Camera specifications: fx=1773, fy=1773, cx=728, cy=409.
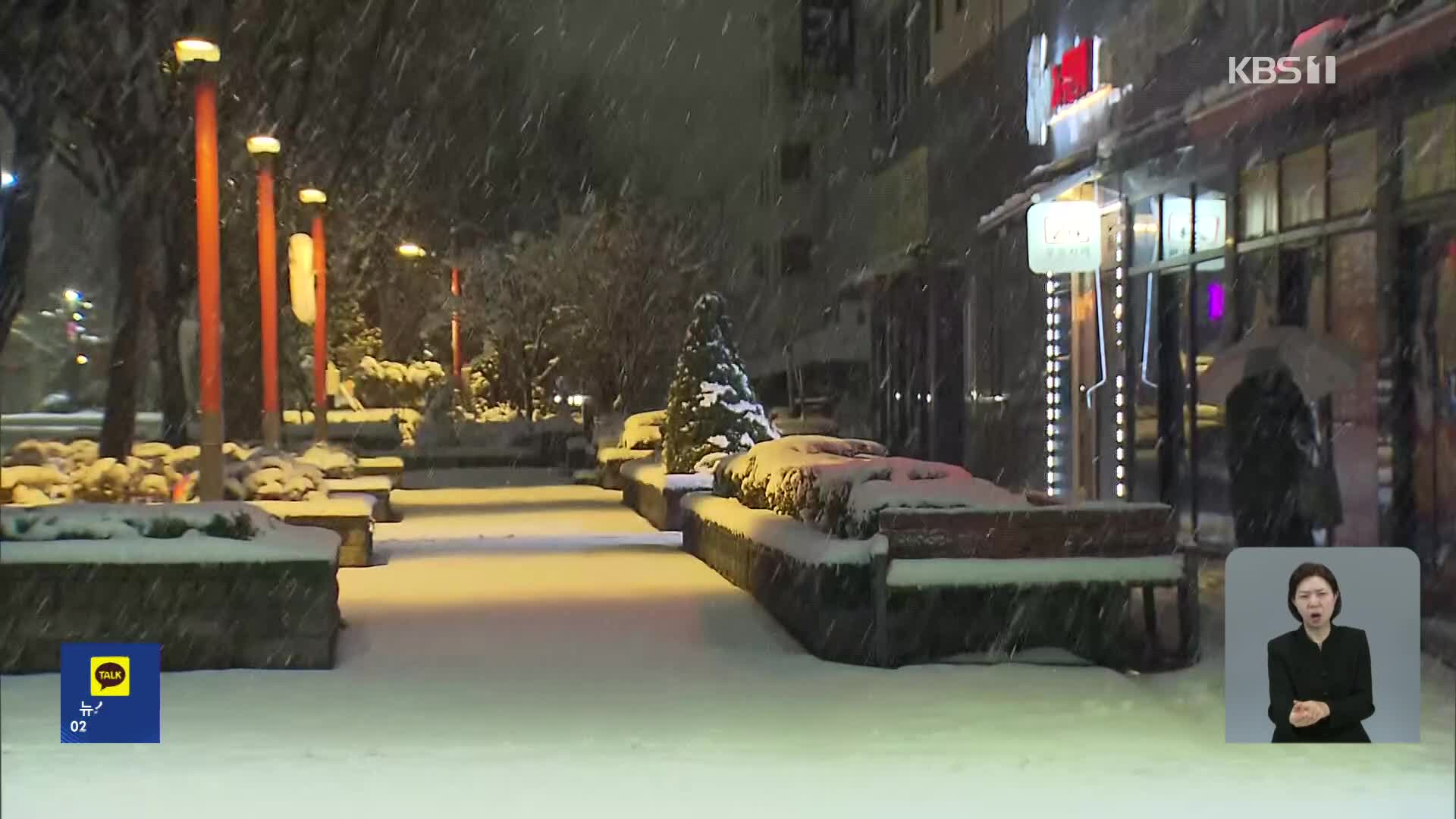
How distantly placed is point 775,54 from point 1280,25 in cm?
3836

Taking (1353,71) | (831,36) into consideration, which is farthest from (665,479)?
(831,36)

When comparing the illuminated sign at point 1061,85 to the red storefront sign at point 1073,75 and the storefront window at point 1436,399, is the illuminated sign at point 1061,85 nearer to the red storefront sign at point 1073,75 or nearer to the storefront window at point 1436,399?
the red storefront sign at point 1073,75

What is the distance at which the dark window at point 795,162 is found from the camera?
5205 cm

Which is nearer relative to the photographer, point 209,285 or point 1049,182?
point 209,285

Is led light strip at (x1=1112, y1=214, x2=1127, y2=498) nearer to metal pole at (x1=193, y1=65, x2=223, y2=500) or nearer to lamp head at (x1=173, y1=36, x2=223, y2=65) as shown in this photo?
metal pole at (x1=193, y1=65, x2=223, y2=500)

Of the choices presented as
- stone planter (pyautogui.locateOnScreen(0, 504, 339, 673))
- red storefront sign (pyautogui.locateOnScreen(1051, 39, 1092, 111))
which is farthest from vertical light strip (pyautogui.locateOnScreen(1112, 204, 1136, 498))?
stone planter (pyautogui.locateOnScreen(0, 504, 339, 673))

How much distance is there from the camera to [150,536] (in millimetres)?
10875

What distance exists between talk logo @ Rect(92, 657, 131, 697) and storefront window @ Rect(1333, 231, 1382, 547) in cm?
964

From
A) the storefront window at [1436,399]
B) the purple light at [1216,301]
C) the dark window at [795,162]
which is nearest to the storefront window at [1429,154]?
the storefront window at [1436,399]

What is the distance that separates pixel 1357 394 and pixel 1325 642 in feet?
27.9

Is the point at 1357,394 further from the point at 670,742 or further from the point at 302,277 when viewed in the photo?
the point at 302,277

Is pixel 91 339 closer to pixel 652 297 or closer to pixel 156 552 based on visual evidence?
pixel 652 297

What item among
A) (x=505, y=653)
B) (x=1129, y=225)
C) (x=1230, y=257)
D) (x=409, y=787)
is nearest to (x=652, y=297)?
(x=1129, y=225)

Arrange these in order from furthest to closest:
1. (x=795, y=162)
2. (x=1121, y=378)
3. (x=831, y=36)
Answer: (x=795, y=162), (x=831, y=36), (x=1121, y=378)
